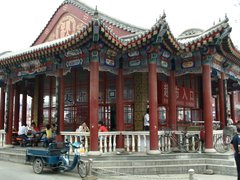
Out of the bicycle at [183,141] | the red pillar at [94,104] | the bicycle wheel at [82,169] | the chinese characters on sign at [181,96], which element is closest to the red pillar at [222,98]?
the chinese characters on sign at [181,96]

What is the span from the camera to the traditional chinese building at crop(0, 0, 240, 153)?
10.2 metres

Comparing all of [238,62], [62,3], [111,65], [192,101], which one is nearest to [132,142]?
[111,65]

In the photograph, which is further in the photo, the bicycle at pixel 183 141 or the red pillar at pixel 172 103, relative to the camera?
the red pillar at pixel 172 103

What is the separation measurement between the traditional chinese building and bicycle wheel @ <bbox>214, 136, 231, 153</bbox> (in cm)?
67

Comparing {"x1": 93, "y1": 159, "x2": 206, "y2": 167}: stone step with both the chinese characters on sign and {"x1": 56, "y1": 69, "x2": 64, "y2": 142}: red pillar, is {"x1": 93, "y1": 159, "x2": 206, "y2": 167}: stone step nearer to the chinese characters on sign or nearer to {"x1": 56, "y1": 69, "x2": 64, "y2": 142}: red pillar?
{"x1": 56, "y1": 69, "x2": 64, "y2": 142}: red pillar

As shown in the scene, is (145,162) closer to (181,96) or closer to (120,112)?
(120,112)

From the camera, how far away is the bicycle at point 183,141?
36.5ft

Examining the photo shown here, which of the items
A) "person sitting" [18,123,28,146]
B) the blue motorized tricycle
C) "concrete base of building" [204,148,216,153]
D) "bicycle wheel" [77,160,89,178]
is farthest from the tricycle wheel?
"concrete base of building" [204,148,216,153]

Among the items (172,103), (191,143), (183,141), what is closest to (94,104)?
(172,103)

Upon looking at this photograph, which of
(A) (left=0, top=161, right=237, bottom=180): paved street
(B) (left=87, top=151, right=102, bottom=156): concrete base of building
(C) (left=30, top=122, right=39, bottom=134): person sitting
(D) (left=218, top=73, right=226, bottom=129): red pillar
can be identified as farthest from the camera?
(C) (left=30, top=122, right=39, bottom=134): person sitting

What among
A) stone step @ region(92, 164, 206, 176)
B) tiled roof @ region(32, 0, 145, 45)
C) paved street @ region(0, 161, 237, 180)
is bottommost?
paved street @ region(0, 161, 237, 180)

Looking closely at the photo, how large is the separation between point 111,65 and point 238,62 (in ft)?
19.3

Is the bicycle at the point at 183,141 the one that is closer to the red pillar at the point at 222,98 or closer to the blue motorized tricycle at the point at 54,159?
the red pillar at the point at 222,98

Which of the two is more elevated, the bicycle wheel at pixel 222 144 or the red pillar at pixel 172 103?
the red pillar at pixel 172 103
